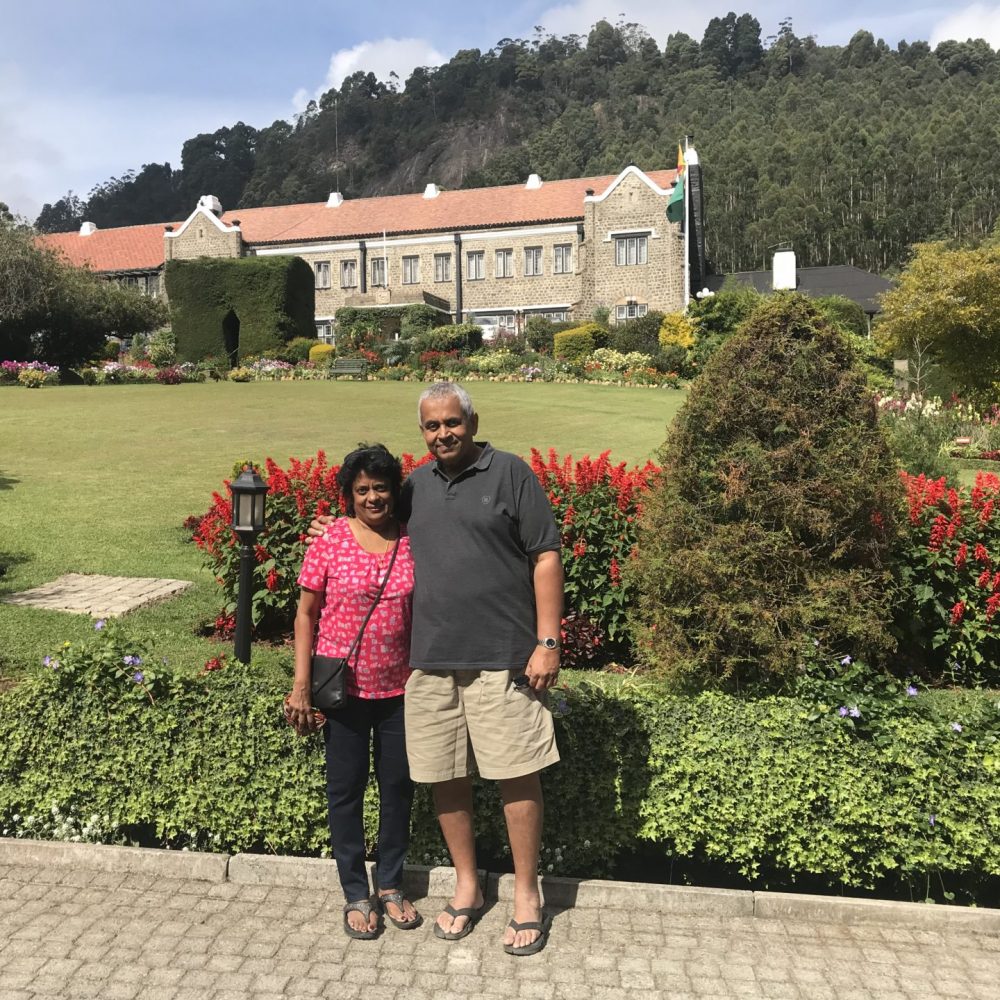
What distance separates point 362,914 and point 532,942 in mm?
682

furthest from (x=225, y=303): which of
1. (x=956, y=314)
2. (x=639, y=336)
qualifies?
(x=956, y=314)

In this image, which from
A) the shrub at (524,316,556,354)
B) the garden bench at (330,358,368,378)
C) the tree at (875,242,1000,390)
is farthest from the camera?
the shrub at (524,316,556,354)

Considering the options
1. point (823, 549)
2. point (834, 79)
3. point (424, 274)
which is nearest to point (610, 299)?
point (424, 274)

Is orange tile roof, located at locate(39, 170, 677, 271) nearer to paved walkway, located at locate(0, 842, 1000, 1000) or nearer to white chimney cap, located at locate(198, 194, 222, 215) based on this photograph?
white chimney cap, located at locate(198, 194, 222, 215)

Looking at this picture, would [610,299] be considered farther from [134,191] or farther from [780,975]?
[134,191]

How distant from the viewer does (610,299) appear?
44.5 m

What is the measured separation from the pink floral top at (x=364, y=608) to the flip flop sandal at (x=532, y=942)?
100 centimetres

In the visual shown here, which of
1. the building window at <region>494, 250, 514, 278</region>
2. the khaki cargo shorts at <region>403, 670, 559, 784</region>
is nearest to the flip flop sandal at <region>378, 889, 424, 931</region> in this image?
the khaki cargo shorts at <region>403, 670, 559, 784</region>

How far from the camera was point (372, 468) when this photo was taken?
11.1ft

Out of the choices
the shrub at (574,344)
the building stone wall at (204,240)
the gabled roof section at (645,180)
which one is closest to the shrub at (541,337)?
the shrub at (574,344)

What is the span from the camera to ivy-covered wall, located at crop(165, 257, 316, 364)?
35.0 m

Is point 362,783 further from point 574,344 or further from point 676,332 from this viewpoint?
point 574,344

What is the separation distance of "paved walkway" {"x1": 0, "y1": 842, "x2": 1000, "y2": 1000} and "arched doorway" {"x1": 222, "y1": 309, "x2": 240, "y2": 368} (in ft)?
109

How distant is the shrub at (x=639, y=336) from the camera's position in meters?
33.8
